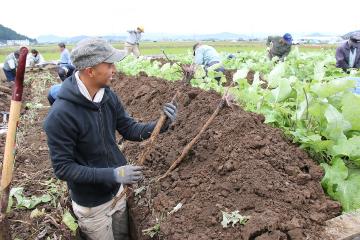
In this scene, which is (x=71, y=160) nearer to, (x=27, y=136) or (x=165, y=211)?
(x=165, y=211)

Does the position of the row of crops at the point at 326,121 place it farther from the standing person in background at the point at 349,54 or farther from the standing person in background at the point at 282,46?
the standing person in background at the point at 282,46

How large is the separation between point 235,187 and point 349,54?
620 centimetres

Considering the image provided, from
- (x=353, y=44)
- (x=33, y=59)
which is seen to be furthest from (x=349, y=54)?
(x=33, y=59)

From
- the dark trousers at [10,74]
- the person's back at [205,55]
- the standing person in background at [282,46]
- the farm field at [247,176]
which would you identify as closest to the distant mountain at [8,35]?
the dark trousers at [10,74]

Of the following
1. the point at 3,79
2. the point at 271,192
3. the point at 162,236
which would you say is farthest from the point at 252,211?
the point at 3,79

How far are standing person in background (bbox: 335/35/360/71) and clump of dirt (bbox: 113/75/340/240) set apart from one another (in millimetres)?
4977

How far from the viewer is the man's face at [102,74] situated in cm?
281

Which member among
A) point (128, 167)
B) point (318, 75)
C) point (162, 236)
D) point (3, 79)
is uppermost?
point (318, 75)

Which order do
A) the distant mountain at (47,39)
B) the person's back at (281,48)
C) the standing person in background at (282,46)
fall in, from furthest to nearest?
the distant mountain at (47,39) < the person's back at (281,48) < the standing person in background at (282,46)

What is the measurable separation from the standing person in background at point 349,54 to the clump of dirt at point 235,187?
4.98 metres

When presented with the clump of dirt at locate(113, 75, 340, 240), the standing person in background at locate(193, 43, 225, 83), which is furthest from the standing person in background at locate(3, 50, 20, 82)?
the clump of dirt at locate(113, 75, 340, 240)

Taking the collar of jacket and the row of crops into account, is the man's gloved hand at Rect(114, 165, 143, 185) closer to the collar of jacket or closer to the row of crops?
the collar of jacket

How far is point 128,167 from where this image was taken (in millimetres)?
2783

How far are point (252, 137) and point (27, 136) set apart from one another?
502cm
